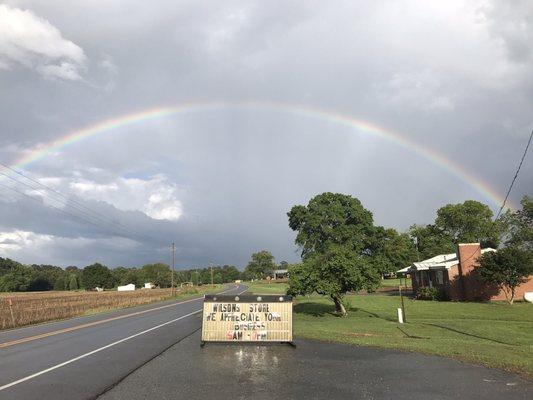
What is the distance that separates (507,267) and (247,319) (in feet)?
95.9

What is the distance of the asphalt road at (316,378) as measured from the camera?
8.59 m

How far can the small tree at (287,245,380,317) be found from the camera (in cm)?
2809

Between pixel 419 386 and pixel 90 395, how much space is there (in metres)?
6.50

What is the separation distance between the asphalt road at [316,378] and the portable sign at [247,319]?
1586mm

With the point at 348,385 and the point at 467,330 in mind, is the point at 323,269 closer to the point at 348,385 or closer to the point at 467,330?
the point at 467,330

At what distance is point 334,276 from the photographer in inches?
1125

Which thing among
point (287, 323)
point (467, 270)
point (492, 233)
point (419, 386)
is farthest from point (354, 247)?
point (419, 386)

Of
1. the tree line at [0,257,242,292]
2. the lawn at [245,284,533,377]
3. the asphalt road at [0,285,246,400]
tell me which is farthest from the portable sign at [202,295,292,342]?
the tree line at [0,257,242,292]

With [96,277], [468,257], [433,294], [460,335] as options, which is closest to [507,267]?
[468,257]

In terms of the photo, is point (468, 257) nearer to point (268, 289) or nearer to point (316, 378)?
point (316, 378)

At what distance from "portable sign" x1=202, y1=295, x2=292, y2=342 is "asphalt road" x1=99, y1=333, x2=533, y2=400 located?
1.59 m

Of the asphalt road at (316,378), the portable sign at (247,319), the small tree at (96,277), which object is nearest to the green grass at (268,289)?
the portable sign at (247,319)

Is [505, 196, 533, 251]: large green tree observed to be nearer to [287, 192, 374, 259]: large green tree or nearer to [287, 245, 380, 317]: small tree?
[287, 192, 374, 259]: large green tree

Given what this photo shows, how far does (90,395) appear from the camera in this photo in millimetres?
8789
